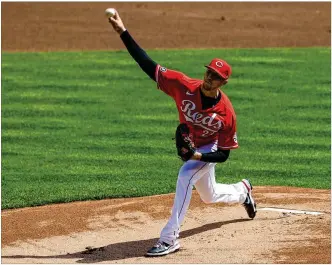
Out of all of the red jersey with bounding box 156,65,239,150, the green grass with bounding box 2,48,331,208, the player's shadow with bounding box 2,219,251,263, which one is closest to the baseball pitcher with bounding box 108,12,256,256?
the red jersey with bounding box 156,65,239,150

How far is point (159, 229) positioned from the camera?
8711mm

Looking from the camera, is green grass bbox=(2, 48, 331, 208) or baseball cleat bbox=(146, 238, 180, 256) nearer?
baseball cleat bbox=(146, 238, 180, 256)

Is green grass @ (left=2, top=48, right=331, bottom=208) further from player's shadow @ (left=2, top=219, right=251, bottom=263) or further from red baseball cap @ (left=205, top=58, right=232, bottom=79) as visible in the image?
red baseball cap @ (left=205, top=58, right=232, bottom=79)

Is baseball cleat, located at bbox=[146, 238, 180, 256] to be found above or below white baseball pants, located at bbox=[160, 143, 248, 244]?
below

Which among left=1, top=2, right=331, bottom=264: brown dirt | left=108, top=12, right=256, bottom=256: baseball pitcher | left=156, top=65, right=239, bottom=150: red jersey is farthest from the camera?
left=156, top=65, right=239, bottom=150: red jersey

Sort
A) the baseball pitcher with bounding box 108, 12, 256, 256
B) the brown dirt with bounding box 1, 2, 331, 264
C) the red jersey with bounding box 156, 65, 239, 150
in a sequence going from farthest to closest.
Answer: the red jersey with bounding box 156, 65, 239, 150 < the baseball pitcher with bounding box 108, 12, 256, 256 < the brown dirt with bounding box 1, 2, 331, 264

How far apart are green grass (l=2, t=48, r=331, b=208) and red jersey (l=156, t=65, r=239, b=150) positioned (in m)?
2.29

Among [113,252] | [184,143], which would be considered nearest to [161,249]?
[113,252]

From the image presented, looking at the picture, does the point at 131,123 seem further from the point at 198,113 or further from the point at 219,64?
the point at 219,64

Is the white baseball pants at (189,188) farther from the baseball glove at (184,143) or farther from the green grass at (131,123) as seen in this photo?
the green grass at (131,123)

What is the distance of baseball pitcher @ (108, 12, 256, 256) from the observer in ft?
25.8

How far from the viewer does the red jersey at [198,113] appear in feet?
26.2

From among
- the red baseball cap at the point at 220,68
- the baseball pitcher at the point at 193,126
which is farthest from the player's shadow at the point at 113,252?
the red baseball cap at the point at 220,68

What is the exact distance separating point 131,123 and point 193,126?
5.82 meters
